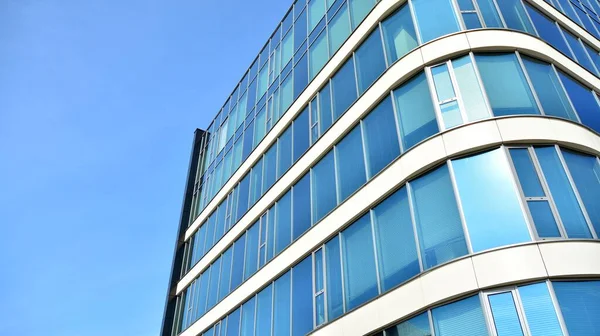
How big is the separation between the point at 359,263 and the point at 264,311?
228 inches

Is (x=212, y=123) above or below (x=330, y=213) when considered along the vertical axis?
above

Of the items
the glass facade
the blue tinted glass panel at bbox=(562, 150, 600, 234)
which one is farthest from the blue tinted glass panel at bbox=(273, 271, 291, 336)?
the blue tinted glass panel at bbox=(562, 150, 600, 234)

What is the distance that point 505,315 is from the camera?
9516mm

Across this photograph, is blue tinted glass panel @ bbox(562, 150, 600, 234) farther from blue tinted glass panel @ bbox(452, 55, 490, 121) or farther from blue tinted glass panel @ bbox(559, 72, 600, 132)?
blue tinted glass panel @ bbox(452, 55, 490, 121)

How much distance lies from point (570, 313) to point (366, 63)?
10.5 meters

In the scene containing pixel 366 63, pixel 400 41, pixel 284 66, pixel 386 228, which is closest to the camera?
pixel 386 228

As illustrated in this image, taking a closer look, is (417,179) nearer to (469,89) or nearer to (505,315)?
(469,89)

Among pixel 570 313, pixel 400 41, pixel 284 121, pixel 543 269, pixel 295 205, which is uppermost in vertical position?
pixel 284 121

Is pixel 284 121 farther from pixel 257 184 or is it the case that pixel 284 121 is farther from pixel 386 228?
pixel 386 228

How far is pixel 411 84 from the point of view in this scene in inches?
565

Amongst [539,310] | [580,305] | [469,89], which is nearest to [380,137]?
[469,89]

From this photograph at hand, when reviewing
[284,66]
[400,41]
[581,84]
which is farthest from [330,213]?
[284,66]

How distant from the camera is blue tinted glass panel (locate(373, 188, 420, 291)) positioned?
39.6ft

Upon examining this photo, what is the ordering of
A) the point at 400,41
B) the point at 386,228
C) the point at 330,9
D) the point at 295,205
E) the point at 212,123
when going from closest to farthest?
the point at 386,228 < the point at 400,41 < the point at 295,205 < the point at 330,9 < the point at 212,123
